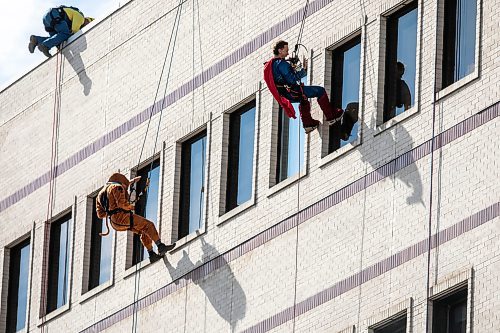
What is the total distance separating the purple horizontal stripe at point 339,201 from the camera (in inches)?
1601

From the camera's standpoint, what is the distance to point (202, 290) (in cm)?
4650

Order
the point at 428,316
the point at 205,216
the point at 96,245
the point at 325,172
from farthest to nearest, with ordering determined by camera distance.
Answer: the point at 96,245, the point at 205,216, the point at 325,172, the point at 428,316

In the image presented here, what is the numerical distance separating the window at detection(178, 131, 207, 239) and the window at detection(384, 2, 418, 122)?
5530 millimetres

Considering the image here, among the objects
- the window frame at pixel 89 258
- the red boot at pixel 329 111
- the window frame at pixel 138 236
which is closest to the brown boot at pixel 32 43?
the window frame at pixel 89 258

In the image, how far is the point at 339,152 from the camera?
4369 centimetres

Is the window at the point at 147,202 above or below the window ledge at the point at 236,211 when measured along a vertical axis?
above

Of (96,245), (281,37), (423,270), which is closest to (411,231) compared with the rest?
(423,270)

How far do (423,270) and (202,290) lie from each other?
22.2 feet

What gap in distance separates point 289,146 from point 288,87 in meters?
1.82

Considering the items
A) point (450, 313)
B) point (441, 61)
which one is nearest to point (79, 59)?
point (441, 61)

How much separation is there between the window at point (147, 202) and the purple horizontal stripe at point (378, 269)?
4.88m

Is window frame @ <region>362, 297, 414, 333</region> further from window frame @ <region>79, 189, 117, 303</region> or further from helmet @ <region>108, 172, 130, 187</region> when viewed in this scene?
window frame @ <region>79, 189, 117, 303</region>

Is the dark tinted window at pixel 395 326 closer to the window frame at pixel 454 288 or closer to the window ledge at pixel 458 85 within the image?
the window frame at pixel 454 288

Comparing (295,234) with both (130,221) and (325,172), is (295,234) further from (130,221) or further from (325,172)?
(130,221)
